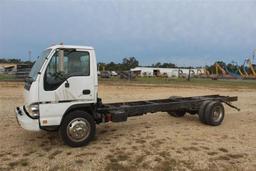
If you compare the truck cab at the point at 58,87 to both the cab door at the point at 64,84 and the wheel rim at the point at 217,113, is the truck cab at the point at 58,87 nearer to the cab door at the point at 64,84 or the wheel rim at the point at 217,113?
the cab door at the point at 64,84

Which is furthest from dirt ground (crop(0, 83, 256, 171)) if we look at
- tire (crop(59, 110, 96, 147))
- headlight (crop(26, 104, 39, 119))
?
headlight (crop(26, 104, 39, 119))

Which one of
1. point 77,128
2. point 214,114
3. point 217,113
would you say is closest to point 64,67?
point 77,128

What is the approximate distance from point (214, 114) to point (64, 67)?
5.38 metres

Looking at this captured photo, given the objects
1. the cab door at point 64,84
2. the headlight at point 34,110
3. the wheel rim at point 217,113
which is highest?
the cab door at point 64,84

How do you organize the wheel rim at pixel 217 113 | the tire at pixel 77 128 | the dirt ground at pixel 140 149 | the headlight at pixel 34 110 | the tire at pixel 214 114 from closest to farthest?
the dirt ground at pixel 140 149 → the headlight at pixel 34 110 → the tire at pixel 77 128 → the tire at pixel 214 114 → the wheel rim at pixel 217 113

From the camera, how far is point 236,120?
9.43 meters

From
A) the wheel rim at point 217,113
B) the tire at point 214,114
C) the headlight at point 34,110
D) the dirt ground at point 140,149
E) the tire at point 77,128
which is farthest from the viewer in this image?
the wheel rim at point 217,113

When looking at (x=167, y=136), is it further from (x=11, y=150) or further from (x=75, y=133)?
(x=11, y=150)

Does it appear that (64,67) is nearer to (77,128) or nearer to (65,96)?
(65,96)

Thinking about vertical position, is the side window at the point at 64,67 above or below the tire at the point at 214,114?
above

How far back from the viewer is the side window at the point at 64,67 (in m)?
5.55

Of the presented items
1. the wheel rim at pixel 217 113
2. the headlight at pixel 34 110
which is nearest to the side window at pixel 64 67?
the headlight at pixel 34 110

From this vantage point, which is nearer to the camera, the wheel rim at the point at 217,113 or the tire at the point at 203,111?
the tire at the point at 203,111

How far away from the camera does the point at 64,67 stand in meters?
5.74
